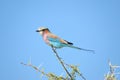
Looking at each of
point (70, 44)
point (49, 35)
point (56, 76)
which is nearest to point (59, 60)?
point (56, 76)

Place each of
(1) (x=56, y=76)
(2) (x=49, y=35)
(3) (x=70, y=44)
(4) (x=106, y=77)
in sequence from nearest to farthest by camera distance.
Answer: (4) (x=106, y=77), (1) (x=56, y=76), (3) (x=70, y=44), (2) (x=49, y=35)

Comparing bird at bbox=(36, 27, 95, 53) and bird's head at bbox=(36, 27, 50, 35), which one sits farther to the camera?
bird's head at bbox=(36, 27, 50, 35)

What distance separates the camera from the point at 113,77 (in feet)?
7.59

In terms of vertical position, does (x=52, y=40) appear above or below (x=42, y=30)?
below

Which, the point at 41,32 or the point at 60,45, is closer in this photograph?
the point at 60,45

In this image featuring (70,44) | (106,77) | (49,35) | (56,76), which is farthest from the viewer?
(49,35)

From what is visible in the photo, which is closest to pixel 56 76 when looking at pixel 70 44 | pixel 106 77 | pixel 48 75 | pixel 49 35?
pixel 48 75

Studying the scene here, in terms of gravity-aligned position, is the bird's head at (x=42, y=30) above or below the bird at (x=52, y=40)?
above

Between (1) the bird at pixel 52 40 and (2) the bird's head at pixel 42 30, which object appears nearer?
(1) the bird at pixel 52 40

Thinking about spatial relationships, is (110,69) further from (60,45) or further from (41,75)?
(60,45)

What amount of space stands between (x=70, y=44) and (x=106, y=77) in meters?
2.09

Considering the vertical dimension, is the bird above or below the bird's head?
below

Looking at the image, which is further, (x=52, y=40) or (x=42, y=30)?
(x=42, y=30)

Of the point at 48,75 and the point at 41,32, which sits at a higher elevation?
the point at 41,32
